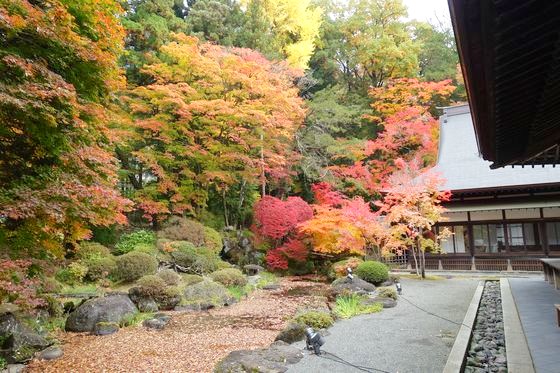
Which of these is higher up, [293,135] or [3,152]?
[293,135]

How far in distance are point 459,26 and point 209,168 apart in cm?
1402

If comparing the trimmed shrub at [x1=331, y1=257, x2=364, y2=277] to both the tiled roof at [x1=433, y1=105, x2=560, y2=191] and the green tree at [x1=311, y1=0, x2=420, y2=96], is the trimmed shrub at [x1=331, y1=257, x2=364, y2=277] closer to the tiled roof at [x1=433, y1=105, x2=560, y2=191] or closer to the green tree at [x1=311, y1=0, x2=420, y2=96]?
the tiled roof at [x1=433, y1=105, x2=560, y2=191]

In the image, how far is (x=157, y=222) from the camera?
1560 centimetres

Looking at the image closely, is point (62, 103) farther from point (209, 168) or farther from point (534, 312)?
point (209, 168)

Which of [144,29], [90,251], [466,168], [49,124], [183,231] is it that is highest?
[144,29]

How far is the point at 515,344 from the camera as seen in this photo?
5.13m

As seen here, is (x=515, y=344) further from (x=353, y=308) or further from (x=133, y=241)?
(x=133, y=241)

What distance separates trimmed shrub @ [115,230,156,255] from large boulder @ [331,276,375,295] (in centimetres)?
717

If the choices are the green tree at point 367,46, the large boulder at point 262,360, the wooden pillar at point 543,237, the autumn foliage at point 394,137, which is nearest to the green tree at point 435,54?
the green tree at point 367,46

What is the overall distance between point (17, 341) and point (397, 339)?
6.24 meters

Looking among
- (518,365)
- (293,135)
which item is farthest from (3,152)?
(293,135)

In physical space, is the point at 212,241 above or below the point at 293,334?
above

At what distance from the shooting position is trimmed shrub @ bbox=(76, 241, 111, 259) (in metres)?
12.0

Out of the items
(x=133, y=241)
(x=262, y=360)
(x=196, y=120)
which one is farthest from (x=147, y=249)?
(x=262, y=360)
